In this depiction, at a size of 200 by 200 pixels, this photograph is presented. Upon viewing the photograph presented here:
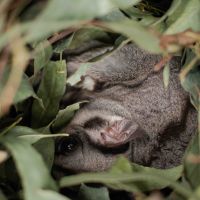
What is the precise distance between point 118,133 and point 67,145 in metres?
0.14

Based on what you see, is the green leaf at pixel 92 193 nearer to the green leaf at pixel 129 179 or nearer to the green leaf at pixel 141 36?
the green leaf at pixel 129 179

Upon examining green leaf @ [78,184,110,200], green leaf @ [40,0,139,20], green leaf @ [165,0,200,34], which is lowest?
green leaf @ [78,184,110,200]

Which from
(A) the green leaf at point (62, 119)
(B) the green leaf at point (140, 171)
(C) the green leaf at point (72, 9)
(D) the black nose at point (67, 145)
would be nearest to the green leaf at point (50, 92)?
(A) the green leaf at point (62, 119)

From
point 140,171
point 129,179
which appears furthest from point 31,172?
point 140,171

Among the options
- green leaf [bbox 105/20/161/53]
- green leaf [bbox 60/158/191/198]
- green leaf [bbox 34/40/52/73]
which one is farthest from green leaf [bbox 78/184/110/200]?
green leaf [bbox 105/20/161/53]

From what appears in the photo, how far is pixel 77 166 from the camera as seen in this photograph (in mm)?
1292

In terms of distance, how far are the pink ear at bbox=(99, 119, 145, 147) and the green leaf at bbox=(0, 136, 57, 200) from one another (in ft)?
1.60

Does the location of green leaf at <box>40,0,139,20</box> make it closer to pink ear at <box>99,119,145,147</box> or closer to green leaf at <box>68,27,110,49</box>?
green leaf at <box>68,27,110,49</box>

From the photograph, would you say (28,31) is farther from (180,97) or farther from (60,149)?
(180,97)

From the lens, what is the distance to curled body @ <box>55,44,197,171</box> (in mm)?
1279

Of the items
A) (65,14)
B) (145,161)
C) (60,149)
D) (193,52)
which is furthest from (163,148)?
(65,14)

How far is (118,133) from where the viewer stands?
125 centimetres

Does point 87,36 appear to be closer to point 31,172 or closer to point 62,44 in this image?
point 62,44

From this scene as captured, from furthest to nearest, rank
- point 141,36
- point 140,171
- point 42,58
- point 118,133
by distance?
1. point 118,133
2. point 42,58
3. point 140,171
4. point 141,36
